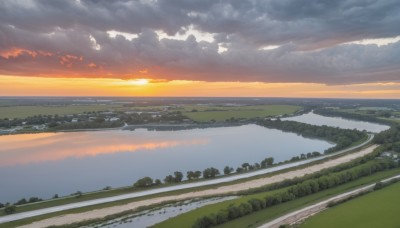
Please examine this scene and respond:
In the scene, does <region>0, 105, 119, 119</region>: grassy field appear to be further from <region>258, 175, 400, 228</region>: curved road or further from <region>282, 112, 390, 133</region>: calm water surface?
<region>258, 175, 400, 228</region>: curved road

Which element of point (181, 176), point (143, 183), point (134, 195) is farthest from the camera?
point (181, 176)

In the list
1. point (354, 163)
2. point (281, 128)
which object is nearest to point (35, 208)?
point (354, 163)

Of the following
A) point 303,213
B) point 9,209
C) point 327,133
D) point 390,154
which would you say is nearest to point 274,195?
point 303,213

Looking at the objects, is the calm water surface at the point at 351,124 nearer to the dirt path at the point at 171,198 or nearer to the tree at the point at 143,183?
the dirt path at the point at 171,198

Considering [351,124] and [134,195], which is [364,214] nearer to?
[134,195]

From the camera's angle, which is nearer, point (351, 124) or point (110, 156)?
point (110, 156)
